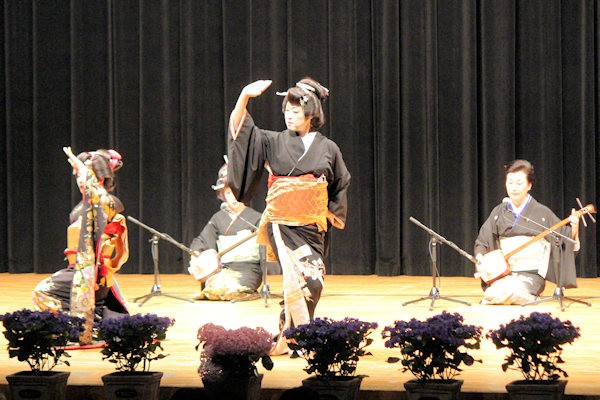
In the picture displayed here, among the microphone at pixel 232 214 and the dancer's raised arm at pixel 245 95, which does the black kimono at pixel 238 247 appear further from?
the dancer's raised arm at pixel 245 95

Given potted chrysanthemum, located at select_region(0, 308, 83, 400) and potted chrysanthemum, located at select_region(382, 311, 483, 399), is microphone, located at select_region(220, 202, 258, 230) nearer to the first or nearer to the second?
potted chrysanthemum, located at select_region(0, 308, 83, 400)

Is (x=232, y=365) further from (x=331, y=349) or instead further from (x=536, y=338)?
(x=536, y=338)

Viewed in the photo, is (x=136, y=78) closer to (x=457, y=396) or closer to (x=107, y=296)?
(x=107, y=296)

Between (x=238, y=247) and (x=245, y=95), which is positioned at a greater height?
(x=245, y=95)

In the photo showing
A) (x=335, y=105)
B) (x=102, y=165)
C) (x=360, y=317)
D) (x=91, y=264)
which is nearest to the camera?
(x=91, y=264)

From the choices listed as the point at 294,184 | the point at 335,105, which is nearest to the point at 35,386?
the point at 294,184

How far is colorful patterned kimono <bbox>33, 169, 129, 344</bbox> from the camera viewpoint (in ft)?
18.4

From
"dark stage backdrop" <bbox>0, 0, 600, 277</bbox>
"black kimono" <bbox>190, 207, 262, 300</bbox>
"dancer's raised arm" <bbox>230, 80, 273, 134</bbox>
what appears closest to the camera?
"dancer's raised arm" <bbox>230, 80, 273, 134</bbox>

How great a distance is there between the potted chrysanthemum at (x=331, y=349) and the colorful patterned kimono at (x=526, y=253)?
335 centimetres

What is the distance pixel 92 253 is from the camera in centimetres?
563

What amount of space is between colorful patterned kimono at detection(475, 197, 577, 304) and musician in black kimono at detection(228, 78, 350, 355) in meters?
2.35

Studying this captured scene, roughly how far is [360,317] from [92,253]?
1.87 metres

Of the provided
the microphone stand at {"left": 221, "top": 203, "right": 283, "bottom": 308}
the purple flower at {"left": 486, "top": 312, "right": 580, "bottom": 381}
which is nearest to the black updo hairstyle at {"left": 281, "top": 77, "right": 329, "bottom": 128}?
the purple flower at {"left": 486, "top": 312, "right": 580, "bottom": 381}

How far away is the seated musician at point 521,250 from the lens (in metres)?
7.14
